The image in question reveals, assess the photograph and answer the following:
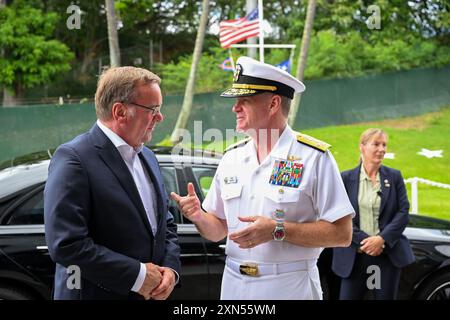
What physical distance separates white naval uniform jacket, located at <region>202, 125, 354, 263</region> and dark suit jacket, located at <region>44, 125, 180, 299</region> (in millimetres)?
441

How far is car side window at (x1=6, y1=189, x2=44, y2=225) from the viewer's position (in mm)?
4066

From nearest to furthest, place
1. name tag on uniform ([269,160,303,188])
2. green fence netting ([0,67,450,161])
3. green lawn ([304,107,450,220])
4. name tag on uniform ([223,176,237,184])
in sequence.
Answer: name tag on uniform ([269,160,303,188]), name tag on uniform ([223,176,237,184]), green fence netting ([0,67,450,161]), green lawn ([304,107,450,220])

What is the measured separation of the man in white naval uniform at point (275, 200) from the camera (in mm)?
2686

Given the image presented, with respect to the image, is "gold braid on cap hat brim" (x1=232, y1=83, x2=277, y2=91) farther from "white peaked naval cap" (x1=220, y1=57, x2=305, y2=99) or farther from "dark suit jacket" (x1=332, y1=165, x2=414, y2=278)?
"dark suit jacket" (x1=332, y1=165, x2=414, y2=278)

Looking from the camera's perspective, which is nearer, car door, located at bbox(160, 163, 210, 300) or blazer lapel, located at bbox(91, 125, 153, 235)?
blazer lapel, located at bbox(91, 125, 153, 235)

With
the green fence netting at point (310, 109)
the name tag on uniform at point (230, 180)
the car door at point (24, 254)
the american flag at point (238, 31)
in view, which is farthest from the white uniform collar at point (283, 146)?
the green fence netting at point (310, 109)

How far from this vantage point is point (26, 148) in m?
13.9

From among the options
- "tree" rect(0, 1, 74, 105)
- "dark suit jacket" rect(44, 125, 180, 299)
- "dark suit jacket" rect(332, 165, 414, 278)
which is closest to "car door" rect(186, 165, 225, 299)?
"dark suit jacket" rect(332, 165, 414, 278)

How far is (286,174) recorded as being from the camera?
9.12ft

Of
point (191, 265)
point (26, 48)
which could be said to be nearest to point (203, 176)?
point (191, 265)

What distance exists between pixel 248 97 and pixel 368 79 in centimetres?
1772

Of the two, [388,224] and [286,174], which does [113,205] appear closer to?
[286,174]

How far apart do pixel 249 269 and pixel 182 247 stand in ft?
5.04
